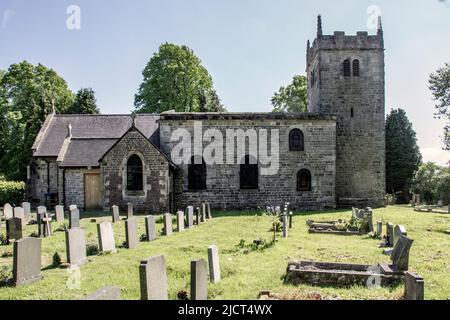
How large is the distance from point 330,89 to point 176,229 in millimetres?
15725

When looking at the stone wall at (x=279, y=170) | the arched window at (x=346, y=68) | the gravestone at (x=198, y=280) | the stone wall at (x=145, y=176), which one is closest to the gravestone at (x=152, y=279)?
the gravestone at (x=198, y=280)

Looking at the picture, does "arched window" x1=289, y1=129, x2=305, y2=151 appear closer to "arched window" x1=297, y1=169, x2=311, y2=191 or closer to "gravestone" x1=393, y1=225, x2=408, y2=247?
"arched window" x1=297, y1=169, x2=311, y2=191

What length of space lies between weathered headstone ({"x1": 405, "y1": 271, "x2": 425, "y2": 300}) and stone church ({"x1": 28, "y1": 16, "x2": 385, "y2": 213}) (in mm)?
17161

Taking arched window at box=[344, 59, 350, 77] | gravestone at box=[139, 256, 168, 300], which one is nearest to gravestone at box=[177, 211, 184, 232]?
gravestone at box=[139, 256, 168, 300]

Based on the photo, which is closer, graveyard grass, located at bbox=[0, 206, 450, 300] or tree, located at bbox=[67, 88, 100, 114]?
graveyard grass, located at bbox=[0, 206, 450, 300]

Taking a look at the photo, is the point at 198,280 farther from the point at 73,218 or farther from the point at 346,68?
the point at 346,68

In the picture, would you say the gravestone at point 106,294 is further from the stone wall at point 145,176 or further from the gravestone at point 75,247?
the stone wall at point 145,176

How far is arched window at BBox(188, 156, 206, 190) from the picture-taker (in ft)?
80.3

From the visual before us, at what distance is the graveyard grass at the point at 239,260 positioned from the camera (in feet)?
25.7

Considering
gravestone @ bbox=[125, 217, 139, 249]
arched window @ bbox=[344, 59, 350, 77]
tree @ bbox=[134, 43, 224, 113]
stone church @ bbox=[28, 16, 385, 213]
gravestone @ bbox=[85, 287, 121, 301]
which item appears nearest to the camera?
gravestone @ bbox=[85, 287, 121, 301]

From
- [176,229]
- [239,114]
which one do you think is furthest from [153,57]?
[176,229]

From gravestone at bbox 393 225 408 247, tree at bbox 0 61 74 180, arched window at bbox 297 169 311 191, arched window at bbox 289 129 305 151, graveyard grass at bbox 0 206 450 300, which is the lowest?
graveyard grass at bbox 0 206 450 300

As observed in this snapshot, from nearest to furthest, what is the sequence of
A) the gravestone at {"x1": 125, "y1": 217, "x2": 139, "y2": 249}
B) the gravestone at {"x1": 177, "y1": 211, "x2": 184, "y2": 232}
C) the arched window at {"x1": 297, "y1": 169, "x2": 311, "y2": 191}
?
the gravestone at {"x1": 125, "y1": 217, "x2": 139, "y2": 249}, the gravestone at {"x1": 177, "y1": 211, "x2": 184, "y2": 232}, the arched window at {"x1": 297, "y1": 169, "x2": 311, "y2": 191}
